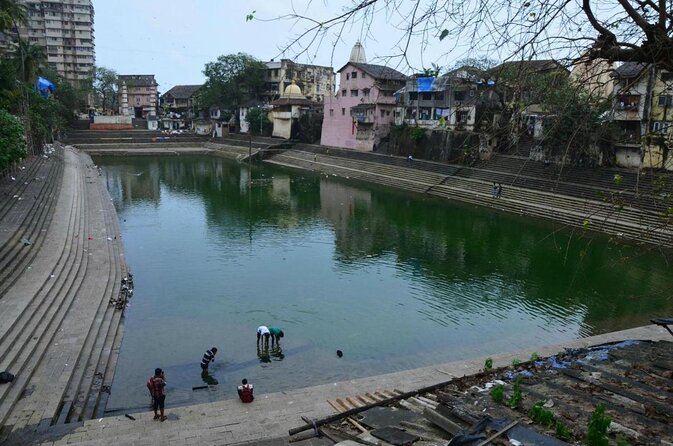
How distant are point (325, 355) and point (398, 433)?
236 inches

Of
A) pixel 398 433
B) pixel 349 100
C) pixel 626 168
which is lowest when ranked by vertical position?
pixel 398 433

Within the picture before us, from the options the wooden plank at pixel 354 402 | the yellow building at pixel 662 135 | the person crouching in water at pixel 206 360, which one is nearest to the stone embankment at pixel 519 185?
the yellow building at pixel 662 135

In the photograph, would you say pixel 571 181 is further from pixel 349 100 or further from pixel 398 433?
pixel 398 433

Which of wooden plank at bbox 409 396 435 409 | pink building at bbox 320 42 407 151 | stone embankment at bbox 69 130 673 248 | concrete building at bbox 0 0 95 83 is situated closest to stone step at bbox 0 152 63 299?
wooden plank at bbox 409 396 435 409

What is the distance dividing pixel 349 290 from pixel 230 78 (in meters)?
51.0

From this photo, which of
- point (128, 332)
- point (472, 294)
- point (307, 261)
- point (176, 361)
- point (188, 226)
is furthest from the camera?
point (188, 226)

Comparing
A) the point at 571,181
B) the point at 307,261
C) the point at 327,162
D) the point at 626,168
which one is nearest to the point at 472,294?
the point at 307,261

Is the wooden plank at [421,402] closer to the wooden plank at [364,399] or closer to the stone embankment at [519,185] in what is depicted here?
the wooden plank at [364,399]

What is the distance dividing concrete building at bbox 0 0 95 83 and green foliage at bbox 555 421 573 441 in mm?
78161

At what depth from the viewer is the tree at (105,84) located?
71375 millimetres

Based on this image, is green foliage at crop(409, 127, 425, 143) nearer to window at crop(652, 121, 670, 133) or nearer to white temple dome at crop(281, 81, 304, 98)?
window at crop(652, 121, 670, 133)

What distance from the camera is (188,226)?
22734 mm

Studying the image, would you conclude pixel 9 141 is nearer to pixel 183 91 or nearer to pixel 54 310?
pixel 54 310

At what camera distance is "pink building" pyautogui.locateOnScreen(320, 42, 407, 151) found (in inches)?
1698
